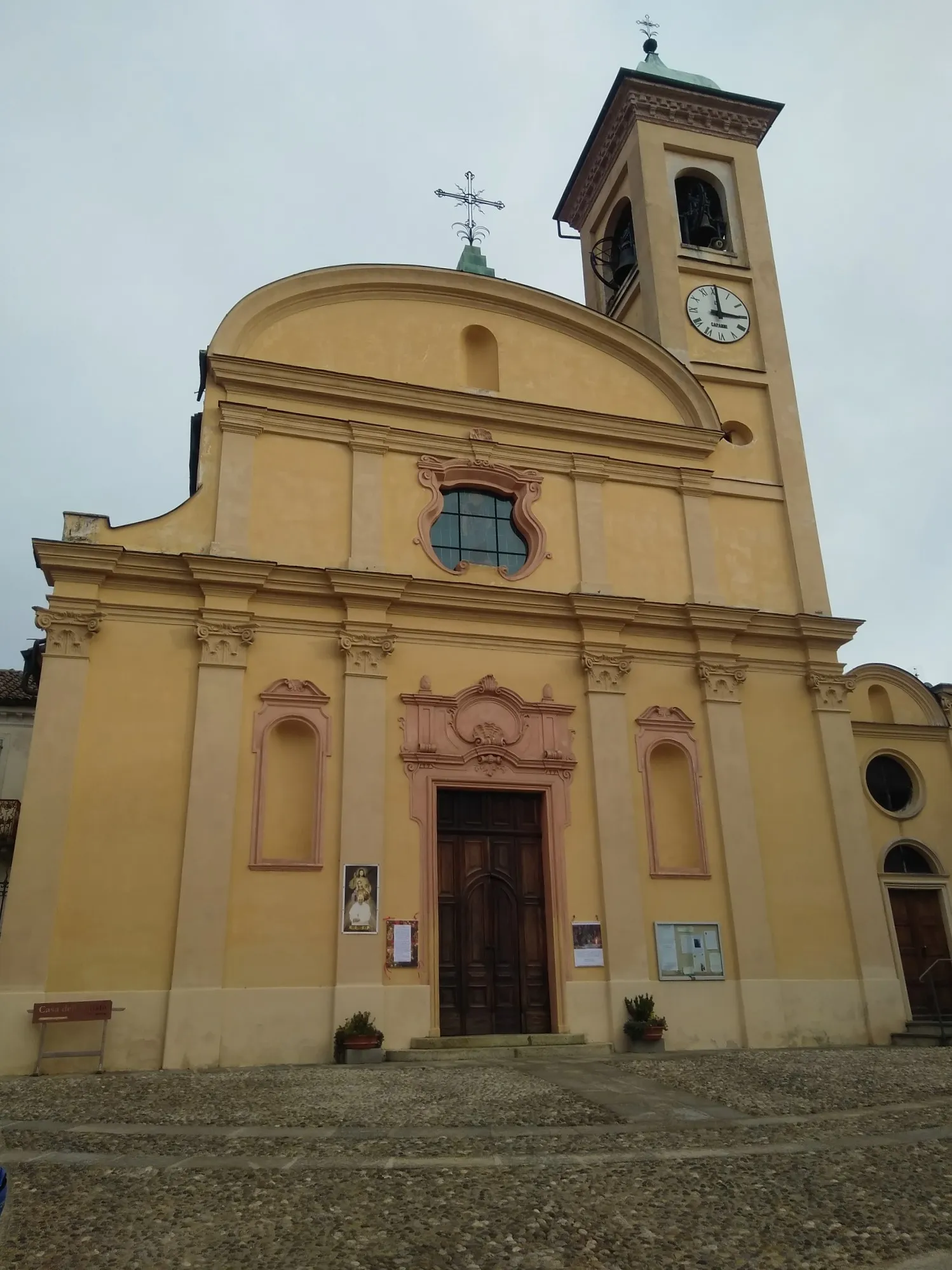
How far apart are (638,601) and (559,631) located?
127 cm

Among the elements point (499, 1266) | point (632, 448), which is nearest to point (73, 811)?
point (499, 1266)

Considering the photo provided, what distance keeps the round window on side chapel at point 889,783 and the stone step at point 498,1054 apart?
24.3 feet

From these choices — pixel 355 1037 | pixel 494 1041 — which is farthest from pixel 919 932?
pixel 355 1037

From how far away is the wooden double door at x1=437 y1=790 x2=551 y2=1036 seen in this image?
12.4m

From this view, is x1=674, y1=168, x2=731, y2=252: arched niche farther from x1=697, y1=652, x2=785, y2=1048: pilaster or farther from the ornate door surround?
the ornate door surround

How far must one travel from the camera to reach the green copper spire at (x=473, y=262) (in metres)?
18.6

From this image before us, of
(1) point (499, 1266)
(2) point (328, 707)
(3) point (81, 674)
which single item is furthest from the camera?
(2) point (328, 707)

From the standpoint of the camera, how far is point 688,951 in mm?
13031

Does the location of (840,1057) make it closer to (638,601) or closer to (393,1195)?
(638,601)

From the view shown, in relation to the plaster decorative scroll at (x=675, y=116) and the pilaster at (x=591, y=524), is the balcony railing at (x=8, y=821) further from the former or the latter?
the plaster decorative scroll at (x=675, y=116)

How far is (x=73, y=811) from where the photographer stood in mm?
11531

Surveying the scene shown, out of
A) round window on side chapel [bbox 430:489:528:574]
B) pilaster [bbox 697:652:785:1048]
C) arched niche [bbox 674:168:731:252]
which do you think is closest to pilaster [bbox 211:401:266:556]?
round window on side chapel [bbox 430:489:528:574]

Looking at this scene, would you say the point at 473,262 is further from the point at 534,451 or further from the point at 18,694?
the point at 18,694

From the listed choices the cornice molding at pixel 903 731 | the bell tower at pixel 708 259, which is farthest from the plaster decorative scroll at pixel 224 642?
the cornice molding at pixel 903 731
